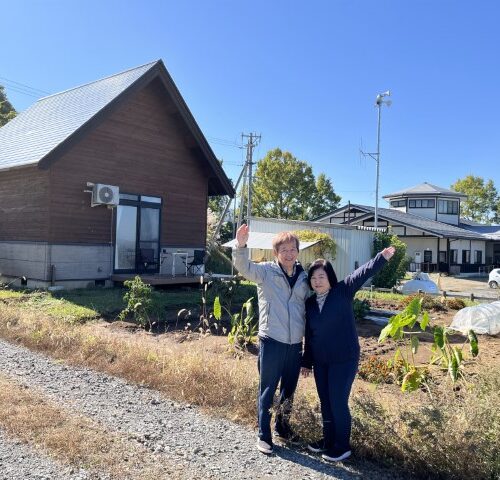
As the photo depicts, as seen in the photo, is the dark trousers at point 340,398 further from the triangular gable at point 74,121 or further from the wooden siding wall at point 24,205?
the wooden siding wall at point 24,205

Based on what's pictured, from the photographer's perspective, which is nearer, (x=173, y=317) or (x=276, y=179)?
(x=173, y=317)

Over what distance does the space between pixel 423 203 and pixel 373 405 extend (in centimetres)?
4240

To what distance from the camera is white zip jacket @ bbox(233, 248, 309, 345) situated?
386 centimetres

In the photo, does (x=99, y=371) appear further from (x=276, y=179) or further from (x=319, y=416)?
(x=276, y=179)

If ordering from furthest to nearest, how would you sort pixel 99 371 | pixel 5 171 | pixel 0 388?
pixel 5 171
pixel 99 371
pixel 0 388

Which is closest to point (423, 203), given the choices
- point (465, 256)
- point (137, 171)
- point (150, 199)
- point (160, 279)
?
point (465, 256)

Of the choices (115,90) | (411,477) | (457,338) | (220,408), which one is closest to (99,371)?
(220,408)

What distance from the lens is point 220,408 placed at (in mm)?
4723

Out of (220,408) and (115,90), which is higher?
(115,90)

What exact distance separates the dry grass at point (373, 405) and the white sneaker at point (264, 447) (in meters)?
0.35

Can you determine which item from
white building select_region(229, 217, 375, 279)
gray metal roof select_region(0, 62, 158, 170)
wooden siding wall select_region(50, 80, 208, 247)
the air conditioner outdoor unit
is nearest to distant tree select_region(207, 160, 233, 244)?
white building select_region(229, 217, 375, 279)

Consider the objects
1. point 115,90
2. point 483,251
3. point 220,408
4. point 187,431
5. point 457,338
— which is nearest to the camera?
point 187,431

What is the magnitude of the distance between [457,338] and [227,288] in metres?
4.37

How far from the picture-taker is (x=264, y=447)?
3.86m
